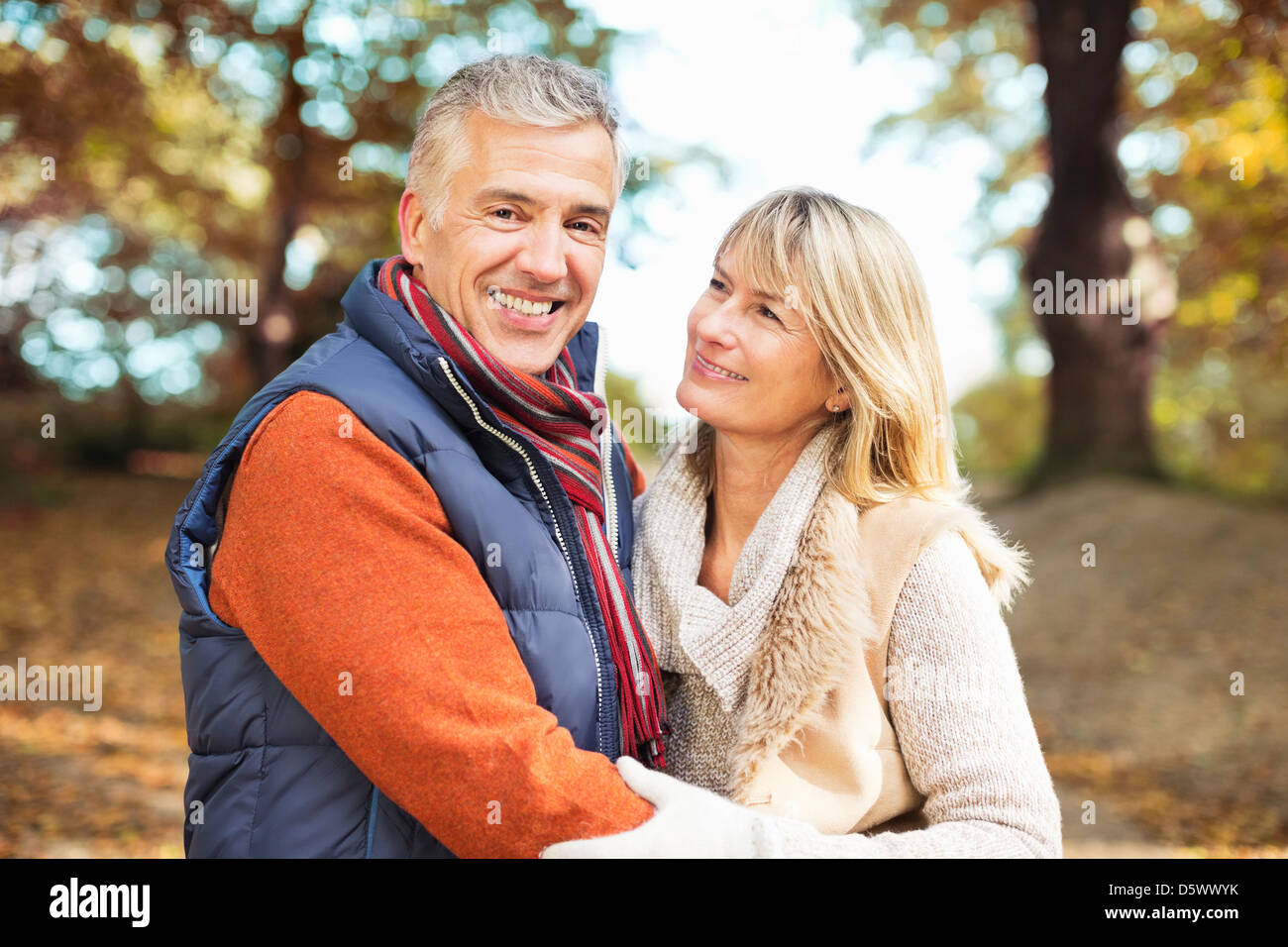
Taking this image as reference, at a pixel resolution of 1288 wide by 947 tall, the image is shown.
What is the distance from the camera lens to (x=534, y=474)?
2.06 meters

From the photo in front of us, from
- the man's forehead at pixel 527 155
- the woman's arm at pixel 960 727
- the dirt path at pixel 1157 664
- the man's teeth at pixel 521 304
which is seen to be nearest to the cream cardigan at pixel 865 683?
the woman's arm at pixel 960 727

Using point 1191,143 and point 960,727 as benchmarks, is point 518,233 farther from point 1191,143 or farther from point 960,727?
point 1191,143

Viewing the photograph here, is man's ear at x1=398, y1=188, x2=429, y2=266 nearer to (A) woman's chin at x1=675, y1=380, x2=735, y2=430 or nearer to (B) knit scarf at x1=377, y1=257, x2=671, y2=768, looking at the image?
(B) knit scarf at x1=377, y1=257, x2=671, y2=768

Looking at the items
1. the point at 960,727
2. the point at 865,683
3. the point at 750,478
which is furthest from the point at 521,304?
the point at 960,727

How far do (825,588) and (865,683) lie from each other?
0.21m

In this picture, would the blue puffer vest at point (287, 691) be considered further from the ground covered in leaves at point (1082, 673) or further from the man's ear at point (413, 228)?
the ground covered in leaves at point (1082, 673)

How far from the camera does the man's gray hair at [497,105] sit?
2.23 m

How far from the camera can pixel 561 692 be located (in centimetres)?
190

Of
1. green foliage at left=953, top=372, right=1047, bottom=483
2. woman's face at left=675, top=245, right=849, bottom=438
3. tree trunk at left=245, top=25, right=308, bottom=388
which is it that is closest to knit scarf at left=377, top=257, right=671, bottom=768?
woman's face at left=675, top=245, right=849, bottom=438

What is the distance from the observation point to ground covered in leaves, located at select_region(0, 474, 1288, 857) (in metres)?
5.58

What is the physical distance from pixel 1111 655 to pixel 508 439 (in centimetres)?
715

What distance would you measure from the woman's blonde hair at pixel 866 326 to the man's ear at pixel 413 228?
0.77 m

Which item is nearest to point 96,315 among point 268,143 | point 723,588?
point 268,143

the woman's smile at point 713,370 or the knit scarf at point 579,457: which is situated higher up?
the woman's smile at point 713,370
